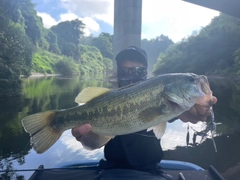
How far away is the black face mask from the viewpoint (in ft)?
12.4

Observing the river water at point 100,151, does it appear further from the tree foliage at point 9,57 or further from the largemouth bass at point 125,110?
the tree foliage at point 9,57

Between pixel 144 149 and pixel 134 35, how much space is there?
22.2 metres

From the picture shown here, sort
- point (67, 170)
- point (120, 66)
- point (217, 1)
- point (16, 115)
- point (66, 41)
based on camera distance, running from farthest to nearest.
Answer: point (66, 41), point (217, 1), point (16, 115), point (67, 170), point (120, 66)

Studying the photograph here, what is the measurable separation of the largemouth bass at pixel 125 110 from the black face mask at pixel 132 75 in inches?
33.0

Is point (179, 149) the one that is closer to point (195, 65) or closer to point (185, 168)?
point (185, 168)

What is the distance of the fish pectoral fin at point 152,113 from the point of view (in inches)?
105

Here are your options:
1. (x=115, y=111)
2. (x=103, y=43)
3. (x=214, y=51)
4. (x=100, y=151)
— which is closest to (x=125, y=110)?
(x=115, y=111)

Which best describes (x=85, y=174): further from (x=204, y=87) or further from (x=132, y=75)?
(x=204, y=87)

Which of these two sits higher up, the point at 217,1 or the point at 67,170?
the point at 217,1

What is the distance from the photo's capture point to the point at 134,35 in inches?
977

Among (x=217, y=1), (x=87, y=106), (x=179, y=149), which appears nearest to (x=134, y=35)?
(x=217, y=1)

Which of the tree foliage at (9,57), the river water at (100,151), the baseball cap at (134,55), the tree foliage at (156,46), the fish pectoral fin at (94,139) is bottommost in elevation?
the river water at (100,151)

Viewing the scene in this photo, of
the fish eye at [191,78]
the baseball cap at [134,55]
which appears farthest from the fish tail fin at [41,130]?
the fish eye at [191,78]

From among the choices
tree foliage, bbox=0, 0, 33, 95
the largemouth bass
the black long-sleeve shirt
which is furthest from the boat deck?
tree foliage, bbox=0, 0, 33, 95
